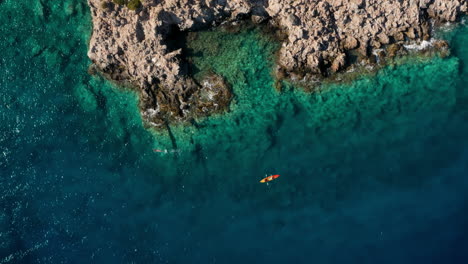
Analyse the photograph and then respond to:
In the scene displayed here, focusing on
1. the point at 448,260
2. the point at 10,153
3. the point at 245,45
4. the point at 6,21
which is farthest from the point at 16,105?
the point at 448,260

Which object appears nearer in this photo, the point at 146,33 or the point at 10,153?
the point at 146,33

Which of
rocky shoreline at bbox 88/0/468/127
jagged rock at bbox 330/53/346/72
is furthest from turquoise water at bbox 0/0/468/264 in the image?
jagged rock at bbox 330/53/346/72

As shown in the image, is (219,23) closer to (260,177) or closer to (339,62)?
(339,62)

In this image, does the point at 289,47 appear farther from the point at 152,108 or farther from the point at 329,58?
the point at 152,108

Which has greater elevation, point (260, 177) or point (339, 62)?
point (339, 62)

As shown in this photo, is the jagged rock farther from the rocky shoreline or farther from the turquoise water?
the turquoise water

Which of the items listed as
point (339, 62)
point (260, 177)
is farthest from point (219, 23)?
point (260, 177)

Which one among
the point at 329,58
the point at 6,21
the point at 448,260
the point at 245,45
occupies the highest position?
the point at 6,21
